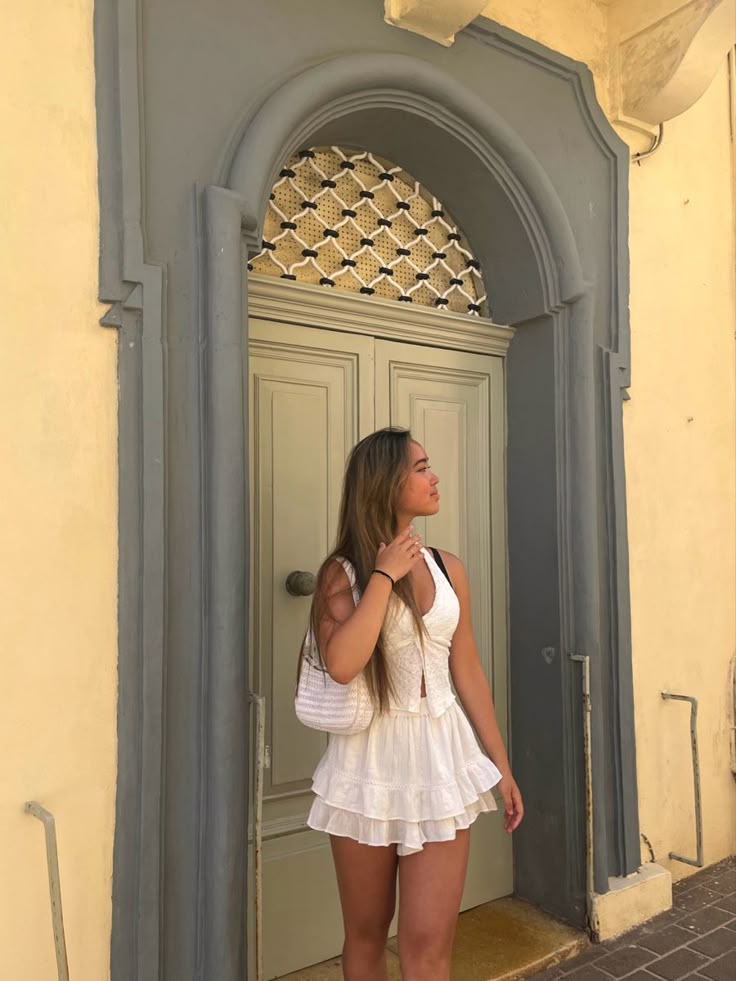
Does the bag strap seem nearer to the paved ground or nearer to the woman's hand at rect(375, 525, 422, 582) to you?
the woman's hand at rect(375, 525, 422, 582)

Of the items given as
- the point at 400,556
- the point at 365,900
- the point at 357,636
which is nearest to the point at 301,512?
the point at 400,556

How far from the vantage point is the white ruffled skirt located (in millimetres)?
2344

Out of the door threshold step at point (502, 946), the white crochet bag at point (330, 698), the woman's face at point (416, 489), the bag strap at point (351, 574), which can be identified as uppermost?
the woman's face at point (416, 489)

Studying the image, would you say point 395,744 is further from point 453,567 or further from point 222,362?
point 222,362

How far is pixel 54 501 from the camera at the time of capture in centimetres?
248

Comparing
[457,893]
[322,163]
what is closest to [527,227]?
[322,163]

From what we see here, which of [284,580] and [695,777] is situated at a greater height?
[284,580]

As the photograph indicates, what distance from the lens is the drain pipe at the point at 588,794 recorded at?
3.76 metres

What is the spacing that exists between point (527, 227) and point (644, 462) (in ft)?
4.33

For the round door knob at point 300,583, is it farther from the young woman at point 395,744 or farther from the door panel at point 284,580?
the young woman at point 395,744

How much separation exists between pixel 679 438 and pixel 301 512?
2.22 metres

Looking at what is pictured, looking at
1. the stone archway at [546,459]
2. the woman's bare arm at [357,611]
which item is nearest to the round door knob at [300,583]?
the woman's bare arm at [357,611]

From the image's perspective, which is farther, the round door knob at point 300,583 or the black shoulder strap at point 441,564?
the round door knob at point 300,583

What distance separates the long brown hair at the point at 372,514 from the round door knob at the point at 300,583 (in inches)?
34.5
